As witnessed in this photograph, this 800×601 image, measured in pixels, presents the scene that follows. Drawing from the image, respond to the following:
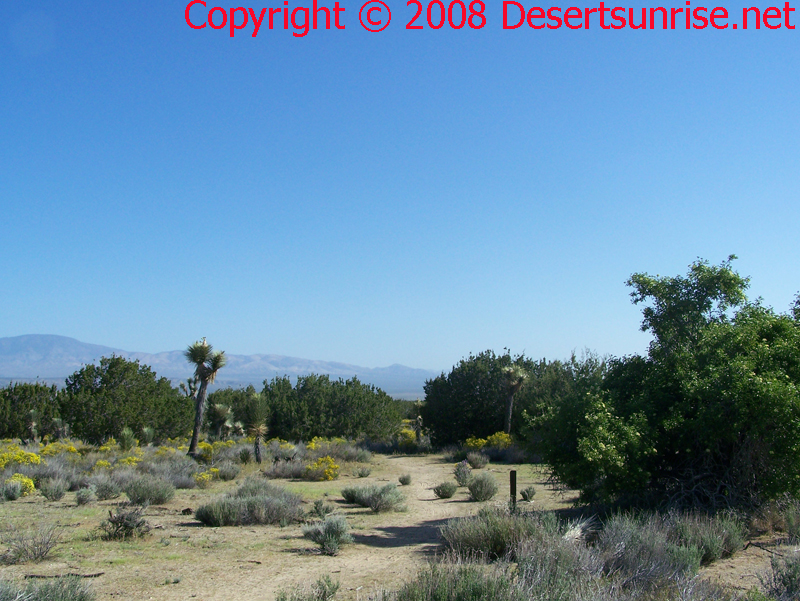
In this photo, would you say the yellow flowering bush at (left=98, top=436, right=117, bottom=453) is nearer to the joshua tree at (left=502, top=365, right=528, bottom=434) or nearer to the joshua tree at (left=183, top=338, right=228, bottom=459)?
the joshua tree at (left=183, top=338, right=228, bottom=459)

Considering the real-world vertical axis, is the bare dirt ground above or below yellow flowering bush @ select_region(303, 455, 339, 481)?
above

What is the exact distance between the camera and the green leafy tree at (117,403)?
2970 centimetres

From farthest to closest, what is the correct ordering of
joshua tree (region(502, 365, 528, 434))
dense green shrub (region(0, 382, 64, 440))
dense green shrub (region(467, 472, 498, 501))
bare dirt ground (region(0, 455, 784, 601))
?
dense green shrub (region(0, 382, 64, 440)) < joshua tree (region(502, 365, 528, 434)) < dense green shrub (region(467, 472, 498, 501)) < bare dirt ground (region(0, 455, 784, 601))

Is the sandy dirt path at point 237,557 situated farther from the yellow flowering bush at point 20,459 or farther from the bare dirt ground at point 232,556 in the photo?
the yellow flowering bush at point 20,459

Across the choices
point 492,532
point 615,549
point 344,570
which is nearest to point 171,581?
point 344,570

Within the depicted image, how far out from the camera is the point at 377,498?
1481 centimetres

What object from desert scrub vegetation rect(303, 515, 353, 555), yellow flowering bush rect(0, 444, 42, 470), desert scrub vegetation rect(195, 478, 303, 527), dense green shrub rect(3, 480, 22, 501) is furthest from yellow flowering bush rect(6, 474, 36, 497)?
desert scrub vegetation rect(303, 515, 353, 555)

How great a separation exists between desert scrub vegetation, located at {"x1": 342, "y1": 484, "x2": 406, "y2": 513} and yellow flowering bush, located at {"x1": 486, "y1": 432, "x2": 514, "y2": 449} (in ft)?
48.7

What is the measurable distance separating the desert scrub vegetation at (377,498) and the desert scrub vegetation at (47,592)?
29.2ft

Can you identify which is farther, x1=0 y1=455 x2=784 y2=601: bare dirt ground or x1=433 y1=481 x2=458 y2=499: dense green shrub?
x1=433 y1=481 x2=458 y2=499: dense green shrub

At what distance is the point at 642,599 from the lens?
5.82 m

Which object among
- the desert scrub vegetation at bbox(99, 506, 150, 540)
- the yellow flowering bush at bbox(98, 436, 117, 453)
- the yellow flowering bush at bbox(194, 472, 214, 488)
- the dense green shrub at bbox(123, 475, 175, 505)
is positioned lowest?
the yellow flowering bush at bbox(98, 436, 117, 453)

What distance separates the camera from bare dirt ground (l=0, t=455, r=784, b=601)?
771 cm

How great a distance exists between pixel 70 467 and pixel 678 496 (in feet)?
61.9
